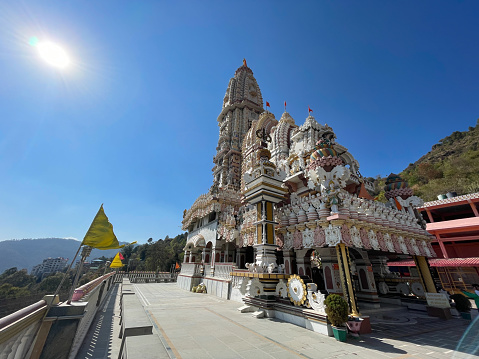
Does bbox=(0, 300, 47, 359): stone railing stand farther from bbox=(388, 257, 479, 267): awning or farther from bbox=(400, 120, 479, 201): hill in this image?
bbox=(400, 120, 479, 201): hill

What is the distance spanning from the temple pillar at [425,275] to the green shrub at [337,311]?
8.50m

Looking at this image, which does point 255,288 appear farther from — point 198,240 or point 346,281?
point 198,240

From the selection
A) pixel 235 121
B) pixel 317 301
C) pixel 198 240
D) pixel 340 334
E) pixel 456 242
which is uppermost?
pixel 235 121

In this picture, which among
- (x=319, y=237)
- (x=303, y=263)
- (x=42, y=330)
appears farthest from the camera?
(x=303, y=263)

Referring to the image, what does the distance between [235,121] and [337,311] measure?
36.2m

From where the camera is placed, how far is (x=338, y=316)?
663 cm

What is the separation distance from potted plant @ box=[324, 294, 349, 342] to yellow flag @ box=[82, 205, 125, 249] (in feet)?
24.3

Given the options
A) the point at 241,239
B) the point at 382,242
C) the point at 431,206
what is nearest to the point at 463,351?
the point at 382,242

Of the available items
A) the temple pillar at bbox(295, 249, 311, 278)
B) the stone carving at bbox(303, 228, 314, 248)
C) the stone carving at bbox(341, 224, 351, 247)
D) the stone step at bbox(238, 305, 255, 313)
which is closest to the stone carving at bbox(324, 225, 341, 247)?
the stone carving at bbox(341, 224, 351, 247)

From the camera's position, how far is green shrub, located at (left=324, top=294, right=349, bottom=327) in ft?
21.8

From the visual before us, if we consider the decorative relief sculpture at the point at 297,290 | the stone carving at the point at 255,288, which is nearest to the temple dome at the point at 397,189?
the decorative relief sculpture at the point at 297,290

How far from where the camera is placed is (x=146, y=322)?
4691 millimetres

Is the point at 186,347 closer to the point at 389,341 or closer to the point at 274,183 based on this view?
the point at 389,341

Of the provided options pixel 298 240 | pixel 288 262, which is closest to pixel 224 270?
pixel 288 262
